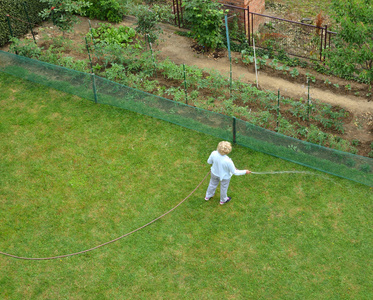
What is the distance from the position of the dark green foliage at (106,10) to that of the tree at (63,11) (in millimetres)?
1359

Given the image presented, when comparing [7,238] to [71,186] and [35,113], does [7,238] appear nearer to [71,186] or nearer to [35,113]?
[71,186]

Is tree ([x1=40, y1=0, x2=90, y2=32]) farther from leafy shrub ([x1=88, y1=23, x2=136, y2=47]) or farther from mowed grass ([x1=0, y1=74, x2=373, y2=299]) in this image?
mowed grass ([x1=0, y1=74, x2=373, y2=299])

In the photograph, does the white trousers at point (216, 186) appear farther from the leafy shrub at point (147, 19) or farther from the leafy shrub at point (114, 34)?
the leafy shrub at point (114, 34)

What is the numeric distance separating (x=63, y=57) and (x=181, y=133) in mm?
4637

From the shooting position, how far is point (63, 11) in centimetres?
1433

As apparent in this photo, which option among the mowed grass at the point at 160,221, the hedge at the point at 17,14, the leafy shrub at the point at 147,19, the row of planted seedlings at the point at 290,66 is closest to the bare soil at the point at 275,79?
the row of planted seedlings at the point at 290,66

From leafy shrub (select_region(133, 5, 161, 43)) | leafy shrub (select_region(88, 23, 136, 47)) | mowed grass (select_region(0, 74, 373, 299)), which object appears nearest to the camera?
mowed grass (select_region(0, 74, 373, 299))

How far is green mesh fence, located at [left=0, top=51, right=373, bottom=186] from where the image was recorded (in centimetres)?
1023

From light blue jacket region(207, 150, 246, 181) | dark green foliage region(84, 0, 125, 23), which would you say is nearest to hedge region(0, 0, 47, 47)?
dark green foliage region(84, 0, 125, 23)

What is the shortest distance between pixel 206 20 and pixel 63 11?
4371 mm

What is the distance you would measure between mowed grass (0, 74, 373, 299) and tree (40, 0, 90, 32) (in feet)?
12.3

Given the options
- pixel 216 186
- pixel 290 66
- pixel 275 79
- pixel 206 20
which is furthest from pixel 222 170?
pixel 206 20

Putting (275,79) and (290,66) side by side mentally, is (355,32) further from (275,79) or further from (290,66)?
(290,66)

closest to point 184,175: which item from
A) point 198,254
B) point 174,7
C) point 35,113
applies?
point 198,254
